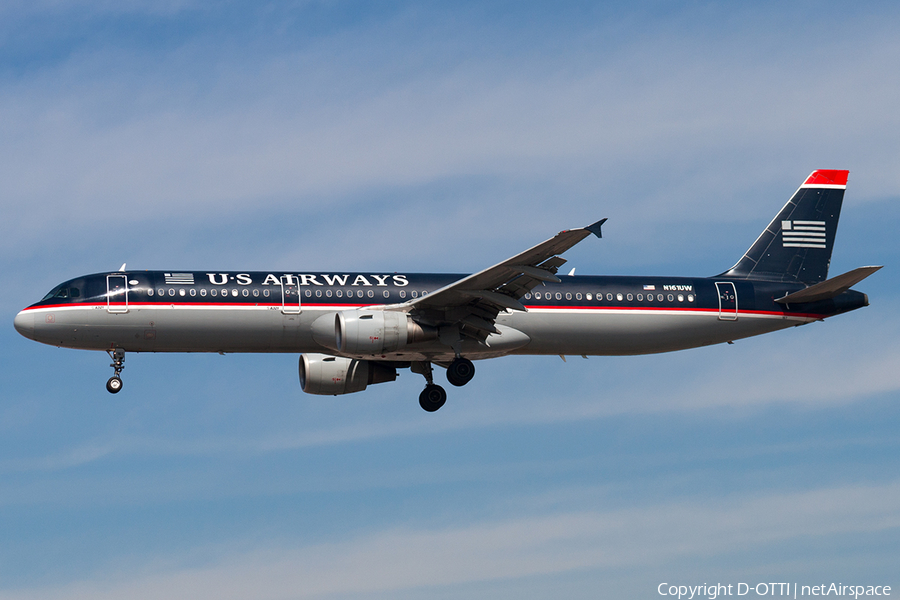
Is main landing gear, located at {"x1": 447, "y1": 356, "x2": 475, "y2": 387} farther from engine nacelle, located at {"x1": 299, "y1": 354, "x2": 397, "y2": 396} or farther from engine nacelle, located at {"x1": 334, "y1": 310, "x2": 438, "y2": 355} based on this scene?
engine nacelle, located at {"x1": 299, "y1": 354, "x2": 397, "y2": 396}

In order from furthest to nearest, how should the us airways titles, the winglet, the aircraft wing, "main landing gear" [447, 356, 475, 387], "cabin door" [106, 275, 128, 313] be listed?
"main landing gear" [447, 356, 475, 387], the us airways titles, "cabin door" [106, 275, 128, 313], the aircraft wing, the winglet

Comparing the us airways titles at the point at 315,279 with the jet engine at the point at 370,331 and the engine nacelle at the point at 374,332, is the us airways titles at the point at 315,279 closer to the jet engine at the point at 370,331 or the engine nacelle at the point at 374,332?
the jet engine at the point at 370,331

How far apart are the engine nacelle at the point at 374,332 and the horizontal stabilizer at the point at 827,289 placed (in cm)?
1370

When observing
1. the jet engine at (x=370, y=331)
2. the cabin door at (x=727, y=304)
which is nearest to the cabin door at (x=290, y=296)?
the jet engine at (x=370, y=331)

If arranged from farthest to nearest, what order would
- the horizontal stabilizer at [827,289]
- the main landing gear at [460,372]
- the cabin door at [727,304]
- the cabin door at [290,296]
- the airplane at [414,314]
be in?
the cabin door at [727,304]
the horizontal stabilizer at [827,289]
the main landing gear at [460,372]
the cabin door at [290,296]
the airplane at [414,314]

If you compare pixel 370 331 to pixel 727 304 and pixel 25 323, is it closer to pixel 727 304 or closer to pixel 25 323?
pixel 25 323

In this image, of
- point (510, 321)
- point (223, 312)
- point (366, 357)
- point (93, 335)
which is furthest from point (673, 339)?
point (93, 335)

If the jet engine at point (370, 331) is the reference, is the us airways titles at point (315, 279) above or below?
above

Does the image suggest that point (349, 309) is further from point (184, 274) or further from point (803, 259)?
point (803, 259)

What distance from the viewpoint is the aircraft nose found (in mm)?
37062

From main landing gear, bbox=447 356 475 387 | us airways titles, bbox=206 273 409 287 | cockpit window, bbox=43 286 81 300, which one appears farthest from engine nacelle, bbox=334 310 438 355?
cockpit window, bbox=43 286 81 300

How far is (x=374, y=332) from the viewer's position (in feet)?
117

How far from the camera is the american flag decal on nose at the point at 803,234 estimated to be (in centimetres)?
4453

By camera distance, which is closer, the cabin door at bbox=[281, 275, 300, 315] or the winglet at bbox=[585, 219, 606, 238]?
the winglet at bbox=[585, 219, 606, 238]
